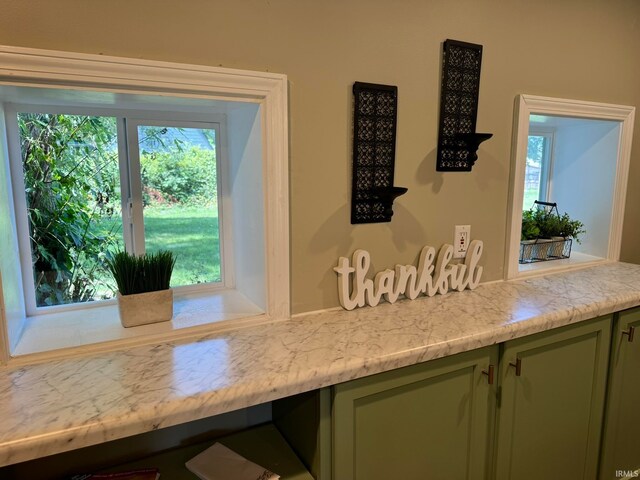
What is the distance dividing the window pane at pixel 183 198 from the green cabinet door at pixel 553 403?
44.3 inches

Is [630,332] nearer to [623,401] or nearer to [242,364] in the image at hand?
[623,401]

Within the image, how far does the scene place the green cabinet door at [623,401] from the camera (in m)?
1.63

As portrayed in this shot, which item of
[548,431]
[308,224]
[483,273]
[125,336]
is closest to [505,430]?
[548,431]

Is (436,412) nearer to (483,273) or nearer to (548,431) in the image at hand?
(548,431)

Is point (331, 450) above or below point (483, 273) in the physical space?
below

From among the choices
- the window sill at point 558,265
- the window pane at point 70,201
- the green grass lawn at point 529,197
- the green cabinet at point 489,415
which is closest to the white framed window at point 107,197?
the window pane at point 70,201

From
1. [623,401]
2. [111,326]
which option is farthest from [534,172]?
[111,326]

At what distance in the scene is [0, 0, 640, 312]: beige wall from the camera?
3.54 feet

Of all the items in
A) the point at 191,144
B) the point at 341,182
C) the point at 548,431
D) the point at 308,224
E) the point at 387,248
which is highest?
the point at 191,144

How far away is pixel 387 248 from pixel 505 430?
736mm

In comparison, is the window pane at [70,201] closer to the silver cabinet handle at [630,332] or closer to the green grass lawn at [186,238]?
the green grass lawn at [186,238]

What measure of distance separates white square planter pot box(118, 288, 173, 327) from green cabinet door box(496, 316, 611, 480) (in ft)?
3.60

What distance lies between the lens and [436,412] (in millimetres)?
1261

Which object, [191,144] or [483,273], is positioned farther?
[483,273]
